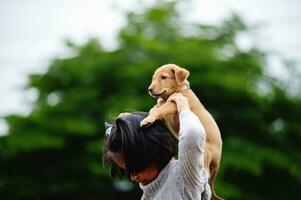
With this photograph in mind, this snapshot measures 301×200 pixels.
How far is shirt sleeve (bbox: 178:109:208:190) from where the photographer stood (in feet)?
7.46

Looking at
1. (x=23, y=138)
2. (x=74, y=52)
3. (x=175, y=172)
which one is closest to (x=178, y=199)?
(x=175, y=172)

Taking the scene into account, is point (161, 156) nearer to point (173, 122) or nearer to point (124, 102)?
point (173, 122)

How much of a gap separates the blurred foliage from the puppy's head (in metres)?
10.0

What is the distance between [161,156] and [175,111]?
0.22 metres

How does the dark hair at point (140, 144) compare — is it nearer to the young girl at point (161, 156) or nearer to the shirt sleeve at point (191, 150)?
the young girl at point (161, 156)

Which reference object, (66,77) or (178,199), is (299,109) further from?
(178,199)

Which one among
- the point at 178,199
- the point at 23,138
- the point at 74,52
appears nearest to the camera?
the point at 178,199

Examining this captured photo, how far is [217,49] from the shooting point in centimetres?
1496

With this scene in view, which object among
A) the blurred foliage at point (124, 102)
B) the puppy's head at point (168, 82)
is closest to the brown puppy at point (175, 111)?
the puppy's head at point (168, 82)

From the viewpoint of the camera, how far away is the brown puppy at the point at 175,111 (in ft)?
8.43

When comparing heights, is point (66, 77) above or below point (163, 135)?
below

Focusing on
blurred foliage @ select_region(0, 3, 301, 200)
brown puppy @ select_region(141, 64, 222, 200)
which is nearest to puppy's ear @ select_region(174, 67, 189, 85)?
brown puppy @ select_region(141, 64, 222, 200)

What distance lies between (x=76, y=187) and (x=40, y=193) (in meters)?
0.66

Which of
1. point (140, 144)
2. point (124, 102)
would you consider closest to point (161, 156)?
point (140, 144)
